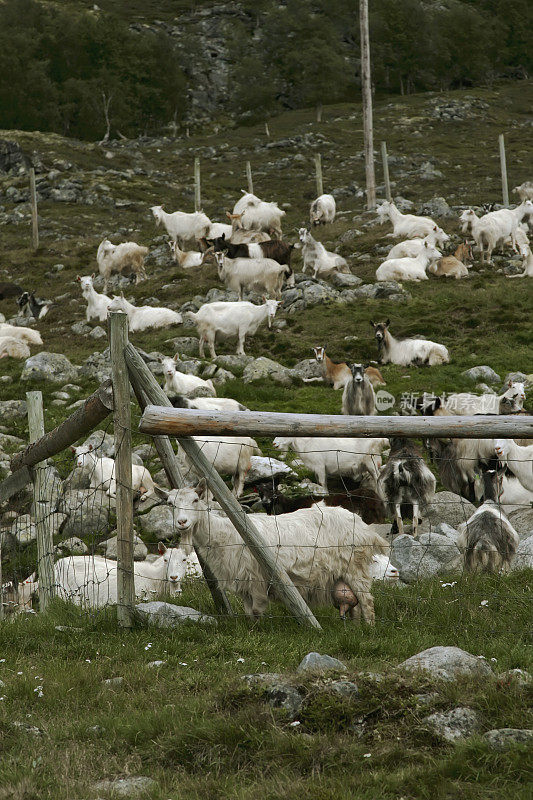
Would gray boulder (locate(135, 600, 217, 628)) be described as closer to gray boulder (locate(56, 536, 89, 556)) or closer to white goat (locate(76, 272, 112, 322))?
gray boulder (locate(56, 536, 89, 556))

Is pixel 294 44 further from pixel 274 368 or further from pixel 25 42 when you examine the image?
pixel 274 368

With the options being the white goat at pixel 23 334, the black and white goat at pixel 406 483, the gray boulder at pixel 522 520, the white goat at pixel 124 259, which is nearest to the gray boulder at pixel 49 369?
the white goat at pixel 23 334

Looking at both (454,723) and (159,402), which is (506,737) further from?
(159,402)

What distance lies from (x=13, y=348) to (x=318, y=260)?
311 inches

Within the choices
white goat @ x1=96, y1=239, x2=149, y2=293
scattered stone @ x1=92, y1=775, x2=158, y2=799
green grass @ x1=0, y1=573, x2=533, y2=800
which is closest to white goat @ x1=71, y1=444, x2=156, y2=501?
green grass @ x1=0, y1=573, x2=533, y2=800

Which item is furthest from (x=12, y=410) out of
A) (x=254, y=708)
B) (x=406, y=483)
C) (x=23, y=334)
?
(x=254, y=708)

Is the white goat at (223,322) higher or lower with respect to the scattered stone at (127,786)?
higher

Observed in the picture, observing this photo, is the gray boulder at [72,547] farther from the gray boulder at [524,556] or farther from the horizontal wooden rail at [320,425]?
the horizontal wooden rail at [320,425]

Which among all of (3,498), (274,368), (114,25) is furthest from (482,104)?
(3,498)

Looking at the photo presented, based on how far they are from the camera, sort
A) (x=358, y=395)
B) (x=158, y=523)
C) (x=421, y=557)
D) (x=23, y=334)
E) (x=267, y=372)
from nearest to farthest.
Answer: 1. (x=421, y=557)
2. (x=158, y=523)
3. (x=358, y=395)
4. (x=267, y=372)
5. (x=23, y=334)

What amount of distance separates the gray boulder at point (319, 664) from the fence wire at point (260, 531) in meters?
0.99

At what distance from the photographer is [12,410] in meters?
15.2

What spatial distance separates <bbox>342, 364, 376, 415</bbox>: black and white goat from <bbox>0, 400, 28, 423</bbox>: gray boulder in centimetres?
558

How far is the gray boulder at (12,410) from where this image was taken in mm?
15023
